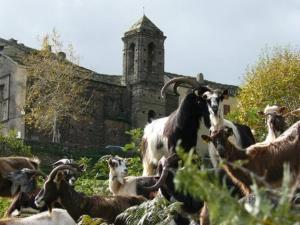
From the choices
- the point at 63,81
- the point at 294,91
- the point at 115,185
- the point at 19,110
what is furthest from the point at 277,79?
the point at 115,185

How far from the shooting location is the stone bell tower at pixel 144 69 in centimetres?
7075

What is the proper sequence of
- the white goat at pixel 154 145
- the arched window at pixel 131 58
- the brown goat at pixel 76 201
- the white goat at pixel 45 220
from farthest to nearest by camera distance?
the arched window at pixel 131 58
the white goat at pixel 154 145
the brown goat at pixel 76 201
the white goat at pixel 45 220

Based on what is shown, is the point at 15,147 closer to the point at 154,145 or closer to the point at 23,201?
the point at 23,201

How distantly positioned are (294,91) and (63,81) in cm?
1866

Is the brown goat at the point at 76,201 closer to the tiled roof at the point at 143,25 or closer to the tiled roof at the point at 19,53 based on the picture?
the tiled roof at the point at 19,53

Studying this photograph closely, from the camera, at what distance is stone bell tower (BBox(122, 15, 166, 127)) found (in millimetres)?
70750

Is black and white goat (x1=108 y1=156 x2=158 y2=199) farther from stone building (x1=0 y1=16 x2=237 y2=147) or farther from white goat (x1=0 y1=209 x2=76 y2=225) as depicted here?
stone building (x1=0 y1=16 x2=237 y2=147)

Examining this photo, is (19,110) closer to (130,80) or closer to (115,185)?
(130,80)

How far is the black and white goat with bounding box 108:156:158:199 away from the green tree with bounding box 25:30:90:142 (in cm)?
4464

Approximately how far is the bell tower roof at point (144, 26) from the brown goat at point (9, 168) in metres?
60.6

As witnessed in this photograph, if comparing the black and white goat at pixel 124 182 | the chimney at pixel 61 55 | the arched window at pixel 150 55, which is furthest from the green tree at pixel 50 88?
the black and white goat at pixel 124 182

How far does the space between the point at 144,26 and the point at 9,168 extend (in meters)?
62.0

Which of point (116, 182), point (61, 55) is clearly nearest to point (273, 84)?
point (61, 55)

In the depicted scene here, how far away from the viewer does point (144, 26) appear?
72.3 metres
